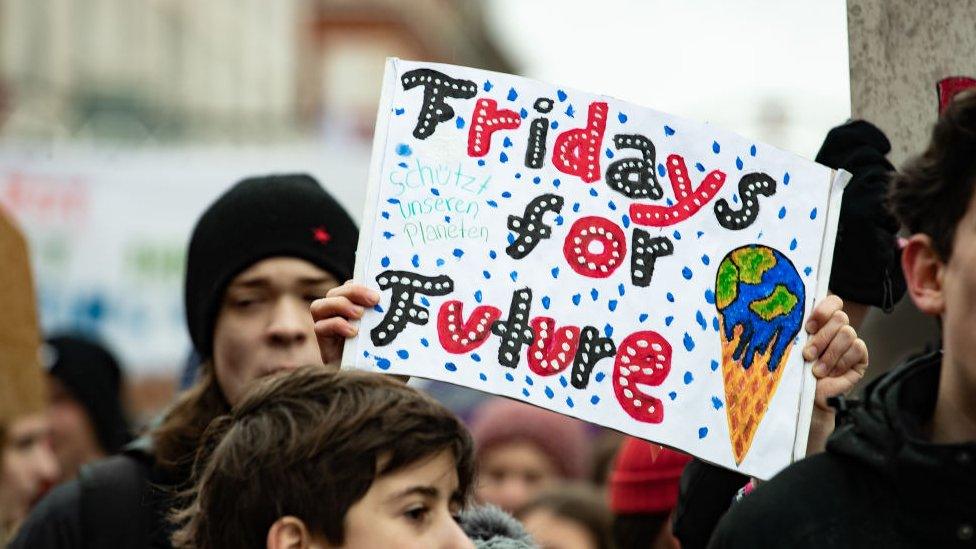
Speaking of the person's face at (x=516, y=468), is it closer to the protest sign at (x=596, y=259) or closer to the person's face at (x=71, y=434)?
the person's face at (x=71, y=434)

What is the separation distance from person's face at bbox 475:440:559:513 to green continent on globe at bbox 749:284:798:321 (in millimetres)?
3857

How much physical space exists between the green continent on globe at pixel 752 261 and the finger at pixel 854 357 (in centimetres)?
20

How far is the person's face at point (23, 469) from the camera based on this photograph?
5.47 m

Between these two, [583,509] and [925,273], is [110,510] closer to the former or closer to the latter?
[925,273]

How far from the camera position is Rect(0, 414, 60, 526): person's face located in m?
5.47

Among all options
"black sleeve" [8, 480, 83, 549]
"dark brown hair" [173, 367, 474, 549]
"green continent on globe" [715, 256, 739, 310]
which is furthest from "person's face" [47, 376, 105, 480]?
"green continent on globe" [715, 256, 739, 310]

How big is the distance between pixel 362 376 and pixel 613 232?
0.49 m

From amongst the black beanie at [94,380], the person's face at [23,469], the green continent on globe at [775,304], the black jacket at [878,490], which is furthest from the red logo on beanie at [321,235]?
the black beanie at [94,380]

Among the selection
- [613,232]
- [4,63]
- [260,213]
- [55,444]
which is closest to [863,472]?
[613,232]

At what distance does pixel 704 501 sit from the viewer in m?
3.26

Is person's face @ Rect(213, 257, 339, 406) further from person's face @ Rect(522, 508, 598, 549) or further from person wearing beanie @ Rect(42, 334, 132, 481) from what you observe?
person wearing beanie @ Rect(42, 334, 132, 481)

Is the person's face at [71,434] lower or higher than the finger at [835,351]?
lower

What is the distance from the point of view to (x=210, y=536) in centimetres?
312

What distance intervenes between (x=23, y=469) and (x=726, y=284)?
3162mm
